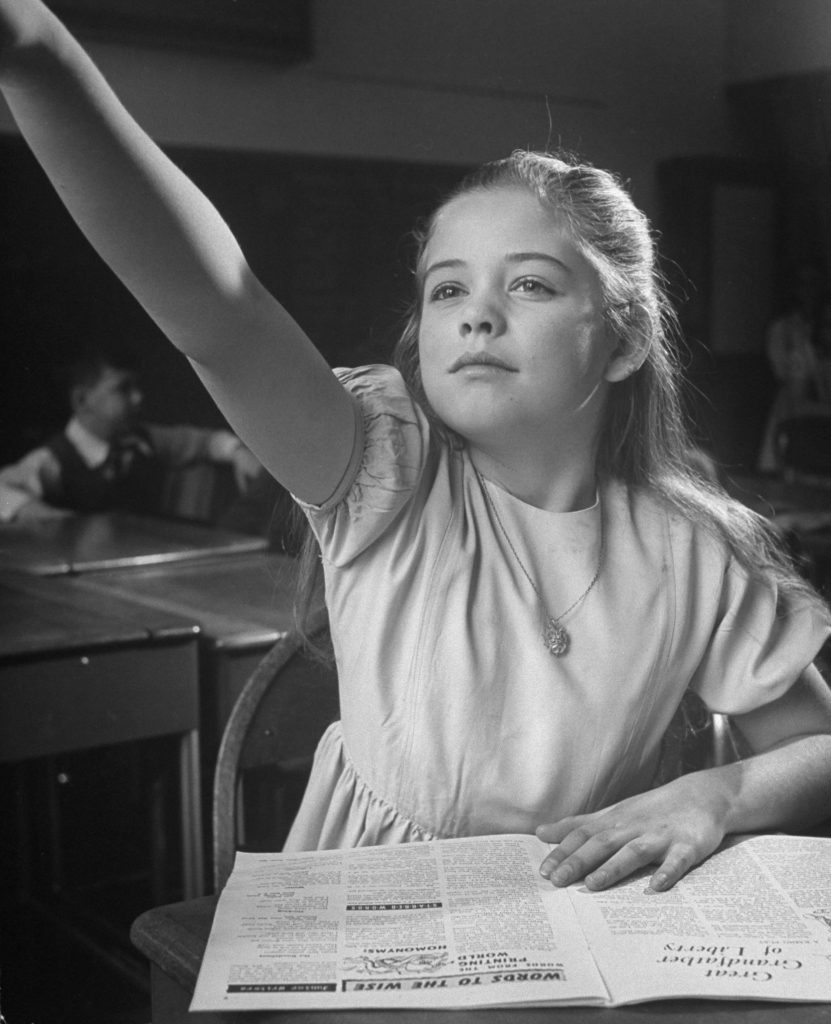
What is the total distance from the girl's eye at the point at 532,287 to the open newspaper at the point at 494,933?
0.43 metres

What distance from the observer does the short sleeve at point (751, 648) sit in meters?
0.99

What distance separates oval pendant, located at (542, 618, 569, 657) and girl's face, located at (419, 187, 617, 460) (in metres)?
0.16

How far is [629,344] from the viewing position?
41.1 inches

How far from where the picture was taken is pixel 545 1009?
0.63 m

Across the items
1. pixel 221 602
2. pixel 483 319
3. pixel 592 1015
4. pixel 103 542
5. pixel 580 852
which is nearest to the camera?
pixel 592 1015

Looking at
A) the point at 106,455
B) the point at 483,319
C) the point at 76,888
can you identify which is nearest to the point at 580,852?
the point at 483,319

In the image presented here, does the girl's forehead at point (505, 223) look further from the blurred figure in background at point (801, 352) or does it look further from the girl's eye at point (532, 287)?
the blurred figure in background at point (801, 352)

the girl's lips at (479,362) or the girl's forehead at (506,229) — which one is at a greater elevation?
the girl's forehead at (506,229)

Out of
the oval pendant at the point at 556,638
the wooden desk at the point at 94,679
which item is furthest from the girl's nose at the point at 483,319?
the wooden desk at the point at 94,679

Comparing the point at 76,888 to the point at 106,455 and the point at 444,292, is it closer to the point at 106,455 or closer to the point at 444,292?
the point at 106,455

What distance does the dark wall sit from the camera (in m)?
1.03

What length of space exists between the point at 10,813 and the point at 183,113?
65cm

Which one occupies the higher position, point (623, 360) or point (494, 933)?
point (623, 360)

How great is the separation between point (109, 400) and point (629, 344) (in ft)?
1.61
